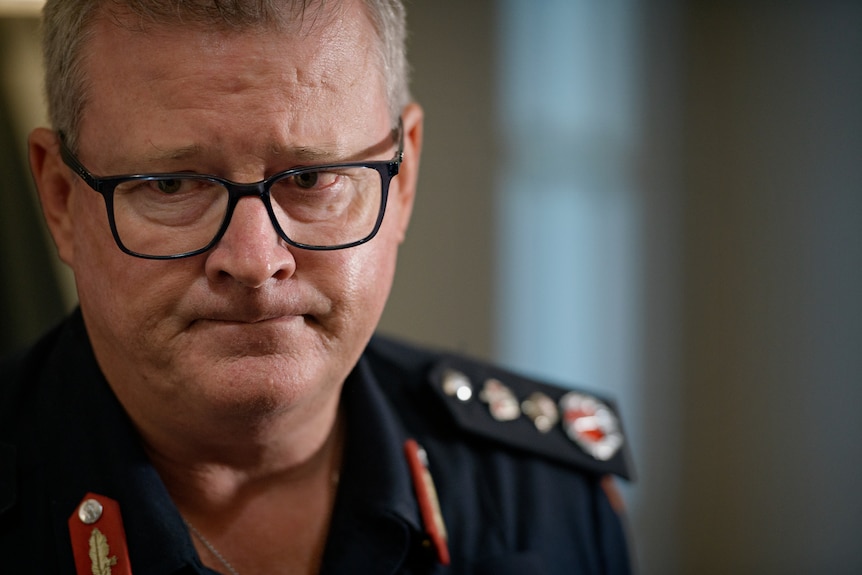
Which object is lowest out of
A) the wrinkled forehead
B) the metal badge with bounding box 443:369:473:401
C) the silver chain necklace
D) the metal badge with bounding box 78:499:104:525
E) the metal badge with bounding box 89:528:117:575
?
the silver chain necklace

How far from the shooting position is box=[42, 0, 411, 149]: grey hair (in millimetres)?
862

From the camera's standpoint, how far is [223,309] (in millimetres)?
870

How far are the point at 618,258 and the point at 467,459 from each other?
1614 mm

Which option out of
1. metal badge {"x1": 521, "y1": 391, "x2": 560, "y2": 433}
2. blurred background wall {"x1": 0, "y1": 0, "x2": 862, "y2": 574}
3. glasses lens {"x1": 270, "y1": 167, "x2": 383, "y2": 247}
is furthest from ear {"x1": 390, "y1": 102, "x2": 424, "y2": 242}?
blurred background wall {"x1": 0, "y1": 0, "x2": 862, "y2": 574}

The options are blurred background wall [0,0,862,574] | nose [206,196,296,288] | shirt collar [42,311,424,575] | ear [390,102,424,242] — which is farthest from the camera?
blurred background wall [0,0,862,574]

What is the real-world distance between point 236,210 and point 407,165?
31cm

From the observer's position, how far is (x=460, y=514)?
3.85 feet

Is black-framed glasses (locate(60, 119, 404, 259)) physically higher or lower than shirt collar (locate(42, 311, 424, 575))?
higher

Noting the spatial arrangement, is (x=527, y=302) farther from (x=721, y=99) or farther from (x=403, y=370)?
(x=403, y=370)

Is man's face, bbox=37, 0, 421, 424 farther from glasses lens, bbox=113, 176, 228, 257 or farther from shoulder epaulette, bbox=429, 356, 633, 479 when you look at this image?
shoulder epaulette, bbox=429, 356, 633, 479

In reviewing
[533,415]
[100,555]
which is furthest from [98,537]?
[533,415]

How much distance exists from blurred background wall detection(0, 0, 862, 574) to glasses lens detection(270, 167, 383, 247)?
5.27 ft

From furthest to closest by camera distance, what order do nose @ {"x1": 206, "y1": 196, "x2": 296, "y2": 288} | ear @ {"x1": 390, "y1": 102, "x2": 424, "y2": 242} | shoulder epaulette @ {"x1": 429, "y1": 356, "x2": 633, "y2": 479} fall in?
shoulder epaulette @ {"x1": 429, "y1": 356, "x2": 633, "y2": 479} → ear @ {"x1": 390, "y1": 102, "x2": 424, "y2": 242} → nose @ {"x1": 206, "y1": 196, "x2": 296, "y2": 288}

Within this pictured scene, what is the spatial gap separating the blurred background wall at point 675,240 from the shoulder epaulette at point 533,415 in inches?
49.2
